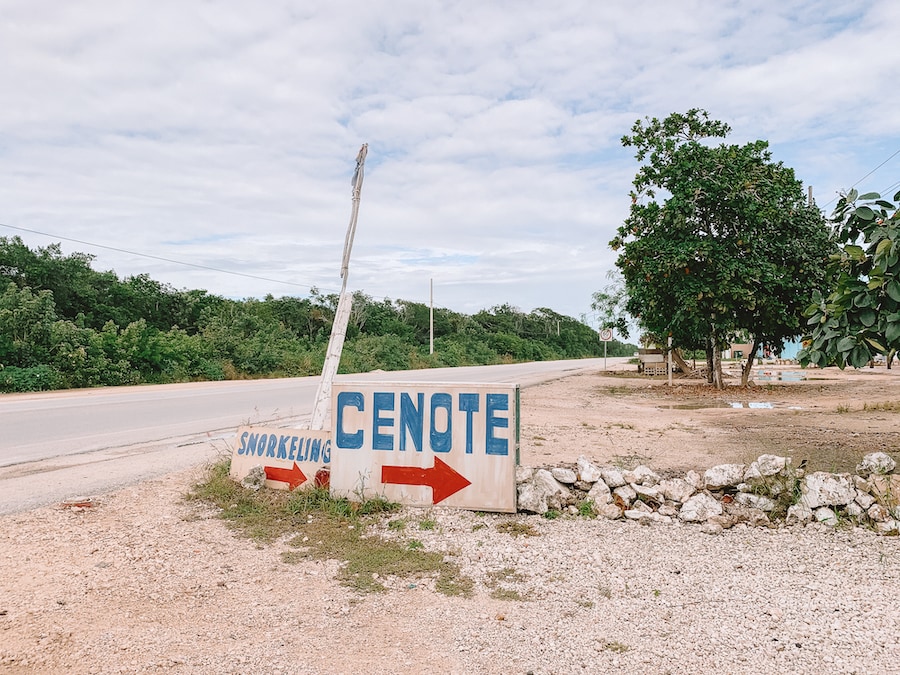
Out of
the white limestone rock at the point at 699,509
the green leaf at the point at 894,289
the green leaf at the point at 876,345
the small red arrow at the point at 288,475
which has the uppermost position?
the green leaf at the point at 894,289

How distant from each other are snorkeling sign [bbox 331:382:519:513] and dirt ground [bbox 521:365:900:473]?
2340 mm

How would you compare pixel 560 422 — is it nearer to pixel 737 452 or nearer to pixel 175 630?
pixel 737 452

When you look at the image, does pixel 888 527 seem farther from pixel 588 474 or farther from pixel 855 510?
pixel 588 474

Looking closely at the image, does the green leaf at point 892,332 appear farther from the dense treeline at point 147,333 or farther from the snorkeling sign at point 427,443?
the dense treeline at point 147,333

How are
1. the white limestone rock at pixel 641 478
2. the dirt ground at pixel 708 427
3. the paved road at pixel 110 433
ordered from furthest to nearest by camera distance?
the dirt ground at pixel 708 427, the paved road at pixel 110 433, the white limestone rock at pixel 641 478

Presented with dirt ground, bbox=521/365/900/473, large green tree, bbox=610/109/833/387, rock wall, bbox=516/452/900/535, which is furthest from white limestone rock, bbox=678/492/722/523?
large green tree, bbox=610/109/833/387

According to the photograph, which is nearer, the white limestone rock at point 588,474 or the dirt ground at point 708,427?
the white limestone rock at point 588,474

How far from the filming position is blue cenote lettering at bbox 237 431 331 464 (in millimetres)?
5930

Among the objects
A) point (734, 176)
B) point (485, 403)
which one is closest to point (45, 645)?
point (485, 403)

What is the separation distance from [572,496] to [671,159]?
49.2 ft

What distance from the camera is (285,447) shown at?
239 inches

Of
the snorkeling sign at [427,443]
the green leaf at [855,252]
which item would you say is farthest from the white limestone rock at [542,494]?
the green leaf at [855,252]

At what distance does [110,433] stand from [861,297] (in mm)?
9811

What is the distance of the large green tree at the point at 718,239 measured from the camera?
1694cm
